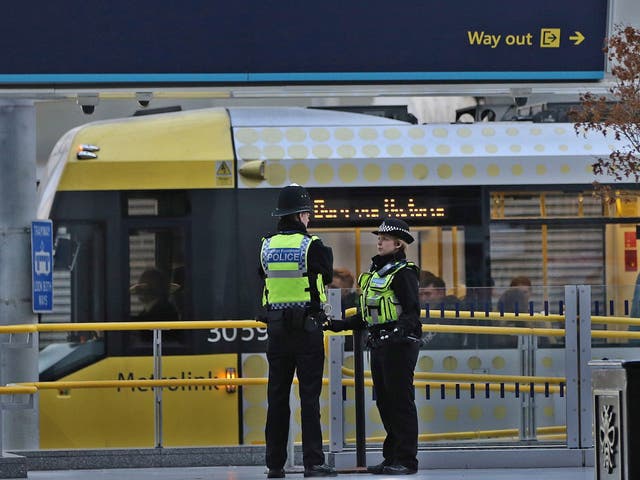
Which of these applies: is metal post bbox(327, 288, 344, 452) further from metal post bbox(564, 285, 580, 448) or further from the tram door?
the tram door

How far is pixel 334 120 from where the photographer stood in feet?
54.2

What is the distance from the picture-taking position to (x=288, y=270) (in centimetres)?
1045

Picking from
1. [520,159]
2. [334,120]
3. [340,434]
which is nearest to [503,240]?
[520,159]

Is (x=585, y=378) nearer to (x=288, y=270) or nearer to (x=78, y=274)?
(x=288, y=270)

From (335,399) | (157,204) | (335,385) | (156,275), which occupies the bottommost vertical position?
(335,399)

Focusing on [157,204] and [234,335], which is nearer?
[234,335]

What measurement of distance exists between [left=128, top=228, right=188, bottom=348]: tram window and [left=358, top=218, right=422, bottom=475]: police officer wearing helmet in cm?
520

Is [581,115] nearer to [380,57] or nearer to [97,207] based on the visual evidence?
[380,57]

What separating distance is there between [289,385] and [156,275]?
5489mm

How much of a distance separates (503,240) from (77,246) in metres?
4.34

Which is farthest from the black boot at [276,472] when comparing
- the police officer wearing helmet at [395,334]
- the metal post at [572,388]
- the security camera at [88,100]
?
the security camera at [88,100]

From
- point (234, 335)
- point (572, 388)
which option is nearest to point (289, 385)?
point (572, 388)

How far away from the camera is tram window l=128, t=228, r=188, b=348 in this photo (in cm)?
1594

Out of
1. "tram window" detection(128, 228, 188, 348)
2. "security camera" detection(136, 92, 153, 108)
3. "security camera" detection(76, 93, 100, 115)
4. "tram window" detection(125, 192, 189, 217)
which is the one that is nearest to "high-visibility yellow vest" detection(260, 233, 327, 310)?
"security camera" detection(136, 92, 153, 108)
